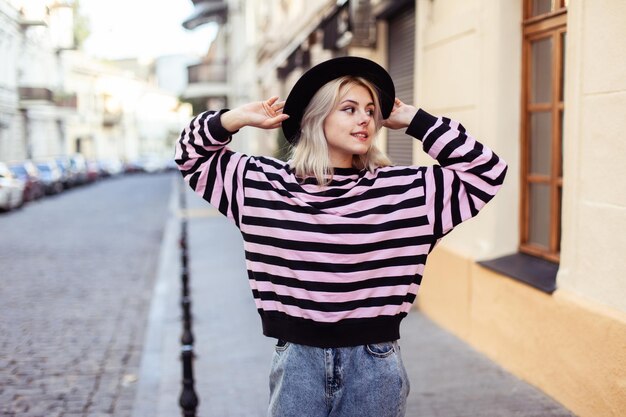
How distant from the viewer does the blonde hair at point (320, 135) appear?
2.25 m

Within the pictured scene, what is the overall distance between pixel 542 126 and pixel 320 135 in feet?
11.7

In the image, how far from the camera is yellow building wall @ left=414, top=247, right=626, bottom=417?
13.1 ft

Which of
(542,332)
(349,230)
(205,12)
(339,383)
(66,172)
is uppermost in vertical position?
(205,12)

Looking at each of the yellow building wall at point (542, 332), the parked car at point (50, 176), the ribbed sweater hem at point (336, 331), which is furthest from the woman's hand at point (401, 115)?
the parked car at point (50, 176)

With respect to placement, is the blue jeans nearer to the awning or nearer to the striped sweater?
the striped sweater

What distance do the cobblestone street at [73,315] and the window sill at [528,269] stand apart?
2.84 m

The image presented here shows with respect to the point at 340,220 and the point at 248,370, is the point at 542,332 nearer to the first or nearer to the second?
the point at 248,370

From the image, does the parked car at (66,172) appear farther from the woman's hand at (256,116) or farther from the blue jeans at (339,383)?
the blue jeans at (339,383)

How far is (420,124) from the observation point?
2.37 metres

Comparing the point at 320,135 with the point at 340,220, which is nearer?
the point at 340,220

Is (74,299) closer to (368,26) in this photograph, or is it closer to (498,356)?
(368,26)

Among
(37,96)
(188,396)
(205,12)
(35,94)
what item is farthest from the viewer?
(37,96)

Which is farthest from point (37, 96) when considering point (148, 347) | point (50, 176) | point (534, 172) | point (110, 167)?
point (534, 172)

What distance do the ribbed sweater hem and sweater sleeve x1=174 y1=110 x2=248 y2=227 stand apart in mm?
405
